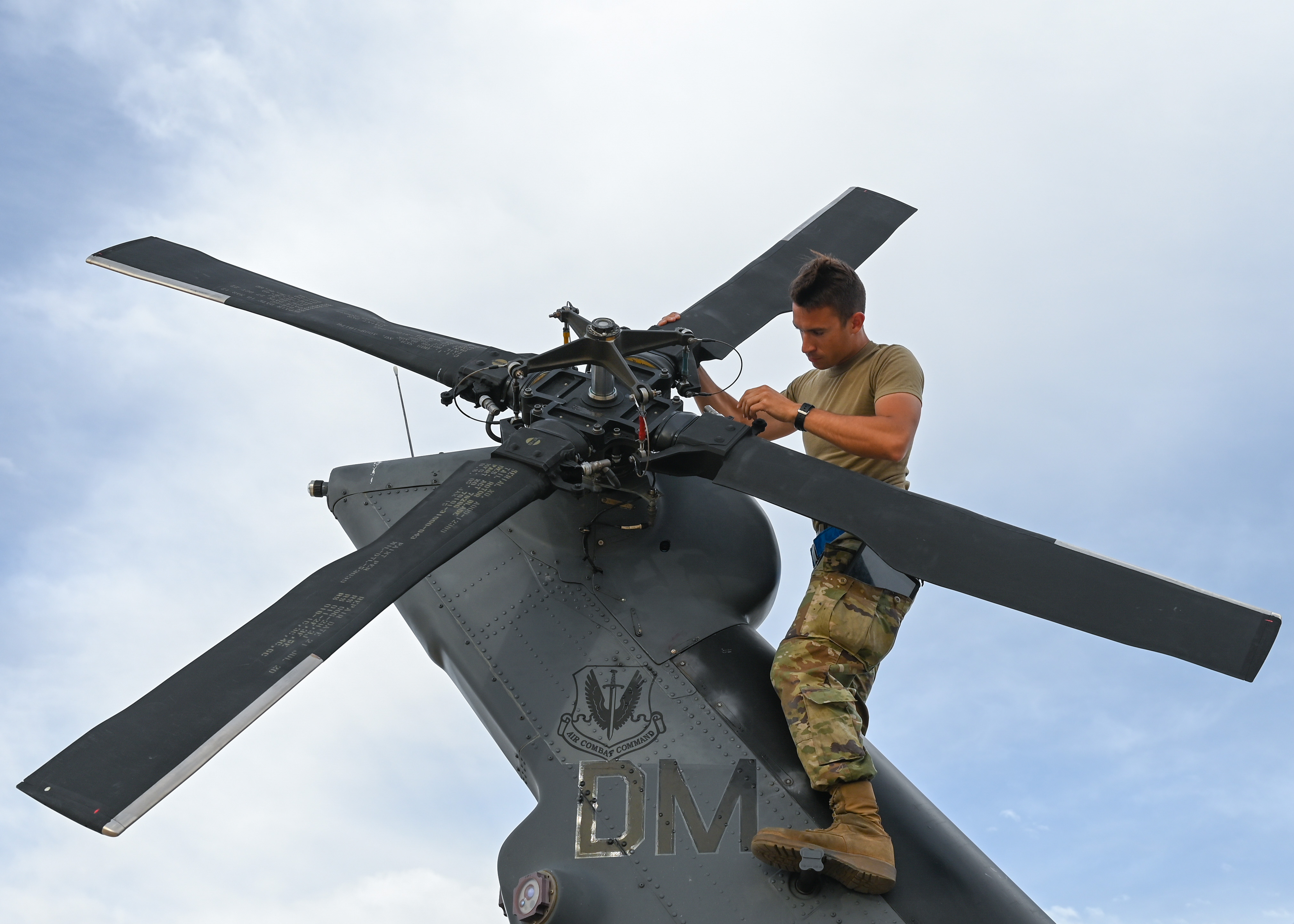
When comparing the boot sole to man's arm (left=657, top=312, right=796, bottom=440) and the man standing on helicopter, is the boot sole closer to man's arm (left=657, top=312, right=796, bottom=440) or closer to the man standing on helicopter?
the man standing on helicopter

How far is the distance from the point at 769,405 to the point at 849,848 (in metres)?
2.15

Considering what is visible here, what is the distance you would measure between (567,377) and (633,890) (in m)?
2.85

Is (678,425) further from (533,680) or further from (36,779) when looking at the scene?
(36,779)

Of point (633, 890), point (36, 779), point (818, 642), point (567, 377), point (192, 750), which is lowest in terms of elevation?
point (36, 779)

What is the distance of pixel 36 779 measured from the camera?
12.8 ft

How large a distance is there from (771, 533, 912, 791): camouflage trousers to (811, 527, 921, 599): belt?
2cm

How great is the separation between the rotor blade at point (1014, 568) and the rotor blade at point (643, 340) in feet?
2.31

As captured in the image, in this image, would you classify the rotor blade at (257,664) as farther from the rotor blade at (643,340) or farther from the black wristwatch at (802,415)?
the black wristwatch at (802,415)

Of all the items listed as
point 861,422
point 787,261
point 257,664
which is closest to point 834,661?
point 861,422

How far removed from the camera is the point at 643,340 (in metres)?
5.79

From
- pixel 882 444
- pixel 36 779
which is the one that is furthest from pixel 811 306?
pixel 36 779

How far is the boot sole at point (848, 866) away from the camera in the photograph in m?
5.00

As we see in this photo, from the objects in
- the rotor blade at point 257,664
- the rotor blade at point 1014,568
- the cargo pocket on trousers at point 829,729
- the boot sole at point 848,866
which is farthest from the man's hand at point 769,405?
the boot sole at point 848,866

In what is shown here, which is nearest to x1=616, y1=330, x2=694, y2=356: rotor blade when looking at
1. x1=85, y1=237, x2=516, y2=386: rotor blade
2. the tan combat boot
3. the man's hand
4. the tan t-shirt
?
the man's hand
